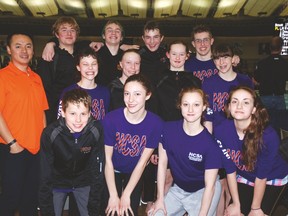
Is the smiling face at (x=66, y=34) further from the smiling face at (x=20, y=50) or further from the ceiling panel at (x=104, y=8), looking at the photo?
the ceiling panel at (x=104, y=8)

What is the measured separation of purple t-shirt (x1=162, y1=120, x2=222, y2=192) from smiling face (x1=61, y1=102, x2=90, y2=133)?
85 cm

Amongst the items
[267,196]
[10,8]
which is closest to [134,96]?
[267,196]

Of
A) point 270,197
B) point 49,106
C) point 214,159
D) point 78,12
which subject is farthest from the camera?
point 78,12

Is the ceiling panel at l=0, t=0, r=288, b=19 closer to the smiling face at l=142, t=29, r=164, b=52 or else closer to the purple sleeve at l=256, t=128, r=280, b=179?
the smiling face at l=142, t=29, r=164, b=52

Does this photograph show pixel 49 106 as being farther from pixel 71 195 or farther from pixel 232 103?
pixel 232 103

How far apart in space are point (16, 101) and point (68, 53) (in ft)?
3.36

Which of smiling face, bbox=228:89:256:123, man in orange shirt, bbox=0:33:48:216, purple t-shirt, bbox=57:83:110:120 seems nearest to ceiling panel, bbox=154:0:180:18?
purple t-shirt, bbox=57:83:110:120

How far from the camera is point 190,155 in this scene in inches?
127

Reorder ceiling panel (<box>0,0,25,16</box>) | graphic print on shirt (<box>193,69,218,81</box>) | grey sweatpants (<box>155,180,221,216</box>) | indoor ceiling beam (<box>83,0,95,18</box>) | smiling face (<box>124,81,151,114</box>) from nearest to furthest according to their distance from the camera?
grey sweatpants (<box>155,180,221,216</box>) → smiling face (<box>124,81,151,114</box>) → graphic print on shirt (<box>193,69,218,81</box>) → ceiling panel (<box>0,0,25,16</box>) → indoor ceiling beam (<box>83,0,95,18</box>)

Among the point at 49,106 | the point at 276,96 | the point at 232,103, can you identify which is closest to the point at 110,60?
the point at 49,106

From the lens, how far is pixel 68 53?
4105 millimetres

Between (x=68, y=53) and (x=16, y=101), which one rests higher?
(x=68, y=53)

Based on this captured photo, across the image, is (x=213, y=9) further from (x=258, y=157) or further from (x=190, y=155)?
(x=190, y=155)

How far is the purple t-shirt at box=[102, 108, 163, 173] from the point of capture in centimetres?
339
